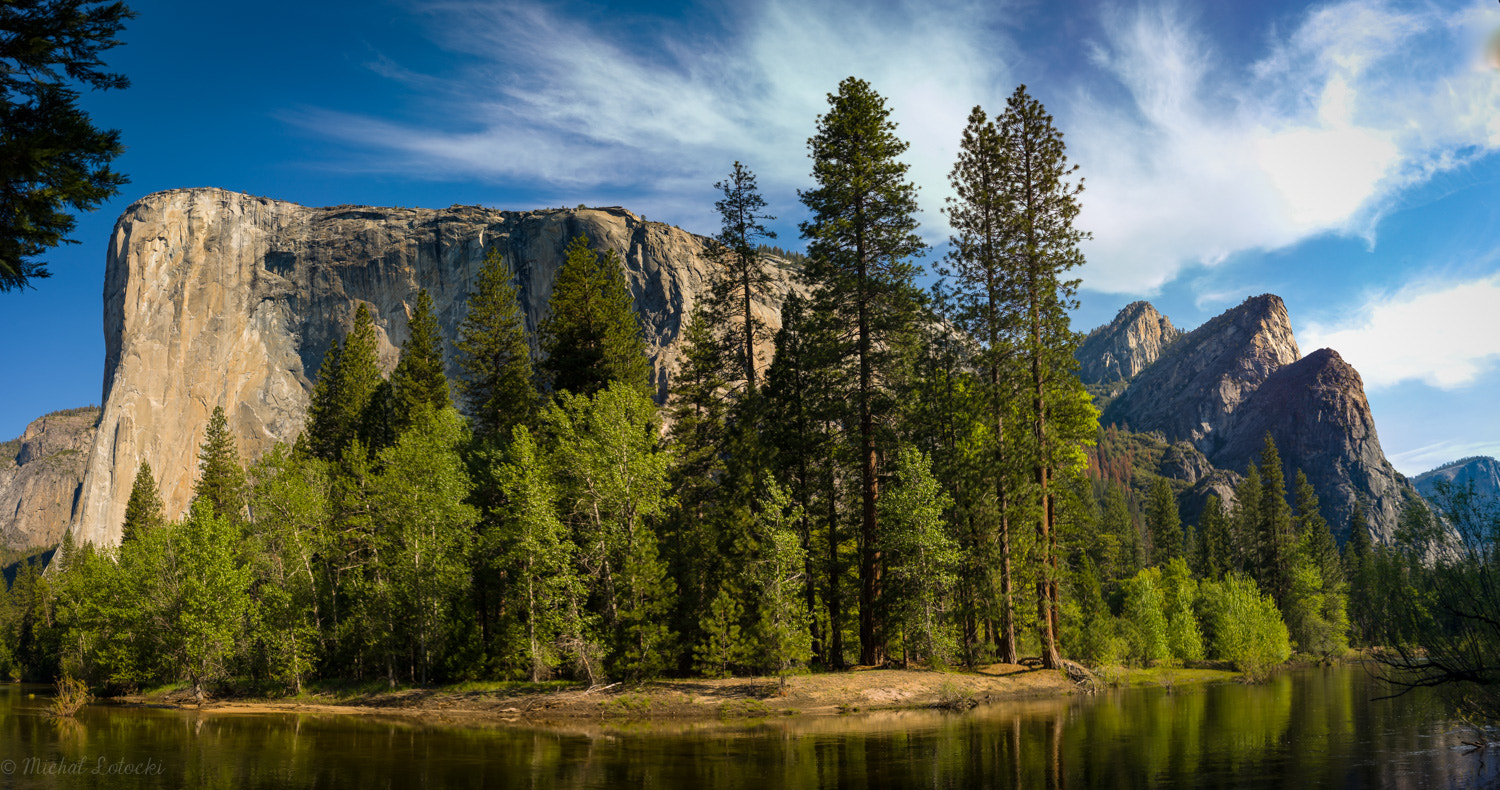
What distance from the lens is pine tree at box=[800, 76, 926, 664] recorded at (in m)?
31.3

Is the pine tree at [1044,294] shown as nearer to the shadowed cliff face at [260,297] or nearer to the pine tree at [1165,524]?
the pine tree at [1165,524]

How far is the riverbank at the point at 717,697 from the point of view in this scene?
84.2 feet

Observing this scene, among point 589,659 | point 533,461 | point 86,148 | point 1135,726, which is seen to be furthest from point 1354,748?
point 86,148

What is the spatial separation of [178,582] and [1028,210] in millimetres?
47125

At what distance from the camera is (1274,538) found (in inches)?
2953

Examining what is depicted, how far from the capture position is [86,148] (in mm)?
15742

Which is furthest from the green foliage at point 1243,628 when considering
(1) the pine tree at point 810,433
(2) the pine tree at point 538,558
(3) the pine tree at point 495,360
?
(3) the pine tree at point 495,360

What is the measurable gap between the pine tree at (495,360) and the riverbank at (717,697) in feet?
54.4

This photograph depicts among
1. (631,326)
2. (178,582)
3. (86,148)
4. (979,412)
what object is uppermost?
(631,326)

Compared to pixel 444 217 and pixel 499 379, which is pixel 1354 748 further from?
pixel 444 217

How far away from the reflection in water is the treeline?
19.0ft

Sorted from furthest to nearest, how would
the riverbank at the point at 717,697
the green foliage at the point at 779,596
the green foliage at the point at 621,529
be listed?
the green foliage at the point at 621,529 < the green foliage at the point at 779,596 < the riverbank at the point at 717,697

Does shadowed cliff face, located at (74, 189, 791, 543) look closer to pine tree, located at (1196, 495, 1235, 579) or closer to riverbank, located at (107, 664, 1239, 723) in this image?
pine tree, located at (1196, 495, 1235, 579)

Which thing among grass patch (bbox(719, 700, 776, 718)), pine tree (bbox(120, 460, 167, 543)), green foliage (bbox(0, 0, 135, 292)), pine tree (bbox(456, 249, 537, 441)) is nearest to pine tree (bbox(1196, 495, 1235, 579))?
pine tree (bbox(456, 249, 537, 441))
